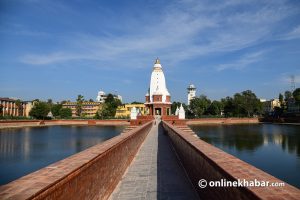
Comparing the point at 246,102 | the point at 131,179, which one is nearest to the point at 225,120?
the point at 246,102

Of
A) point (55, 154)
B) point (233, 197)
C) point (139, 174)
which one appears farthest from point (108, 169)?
point (55, 154)

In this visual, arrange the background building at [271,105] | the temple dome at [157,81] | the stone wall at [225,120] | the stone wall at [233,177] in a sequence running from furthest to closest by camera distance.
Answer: the background building at [271,105] → the stone wall at [225,120] → the temple dome at [157,81] → the stone wall at [233,177]

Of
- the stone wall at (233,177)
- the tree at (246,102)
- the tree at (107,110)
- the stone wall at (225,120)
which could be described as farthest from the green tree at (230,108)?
the stone wall at (233,177)

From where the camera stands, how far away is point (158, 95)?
56438mm

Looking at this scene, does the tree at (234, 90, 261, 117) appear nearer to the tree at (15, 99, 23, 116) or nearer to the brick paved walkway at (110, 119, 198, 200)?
the tree at (15, 99, 23, 116)

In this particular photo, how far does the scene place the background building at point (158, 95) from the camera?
55972 mm

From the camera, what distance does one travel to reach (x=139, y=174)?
8.91 m

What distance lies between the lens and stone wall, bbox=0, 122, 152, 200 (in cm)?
309

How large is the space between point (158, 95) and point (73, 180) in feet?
172

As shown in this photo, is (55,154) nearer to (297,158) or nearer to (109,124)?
(297,158)

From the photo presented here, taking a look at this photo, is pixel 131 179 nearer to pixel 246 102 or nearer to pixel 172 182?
pixel 172 182

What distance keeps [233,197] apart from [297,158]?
20.6 m

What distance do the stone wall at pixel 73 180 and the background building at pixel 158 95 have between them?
48.5 metres

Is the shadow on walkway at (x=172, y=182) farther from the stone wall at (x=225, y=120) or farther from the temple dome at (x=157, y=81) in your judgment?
the stone wall at (x=225, y=120)
